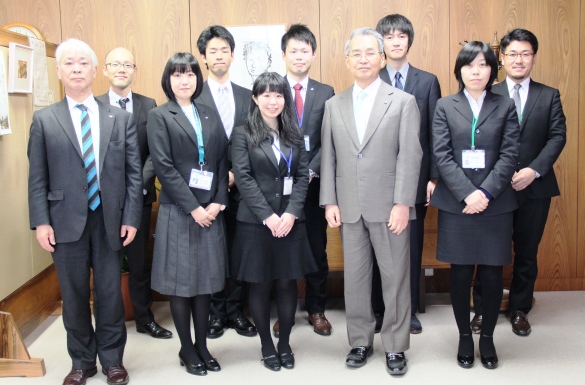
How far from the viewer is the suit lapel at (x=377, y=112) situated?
3.07m

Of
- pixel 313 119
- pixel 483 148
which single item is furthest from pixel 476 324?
pixel 313 119

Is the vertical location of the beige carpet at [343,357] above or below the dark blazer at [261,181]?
below

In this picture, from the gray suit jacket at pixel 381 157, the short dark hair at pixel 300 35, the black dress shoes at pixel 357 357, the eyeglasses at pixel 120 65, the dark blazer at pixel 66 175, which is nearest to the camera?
the dark blazer at pixel 66 175

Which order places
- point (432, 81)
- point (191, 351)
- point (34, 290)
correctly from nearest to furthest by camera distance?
point (191, 351) → point (432, 81) → point (34, 290)

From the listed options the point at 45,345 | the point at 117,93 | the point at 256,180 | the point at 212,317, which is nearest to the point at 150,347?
the point at 212,317

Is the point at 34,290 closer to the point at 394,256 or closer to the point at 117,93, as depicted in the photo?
the point at 117,93

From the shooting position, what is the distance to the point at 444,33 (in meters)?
4.47

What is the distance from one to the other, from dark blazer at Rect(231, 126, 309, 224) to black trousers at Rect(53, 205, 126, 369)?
0.70 meters

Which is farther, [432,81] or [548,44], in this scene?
[548,44]

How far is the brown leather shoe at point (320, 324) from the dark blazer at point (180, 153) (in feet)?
3.65

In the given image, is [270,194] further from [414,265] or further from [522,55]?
[522,55]

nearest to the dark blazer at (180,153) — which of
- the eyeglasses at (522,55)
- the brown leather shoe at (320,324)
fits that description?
the brown leather shoe at (320,324)

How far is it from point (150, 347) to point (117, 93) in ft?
5.04

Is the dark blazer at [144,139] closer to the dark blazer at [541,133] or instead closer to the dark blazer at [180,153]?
the dark blazer at [180,153]
